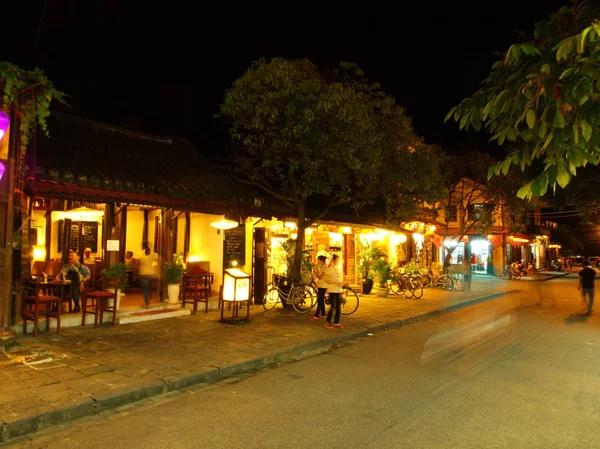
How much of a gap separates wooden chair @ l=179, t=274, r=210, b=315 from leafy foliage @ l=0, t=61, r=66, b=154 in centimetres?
557

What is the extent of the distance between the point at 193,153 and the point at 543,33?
42.4 feet

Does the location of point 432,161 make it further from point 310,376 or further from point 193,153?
point 310,376

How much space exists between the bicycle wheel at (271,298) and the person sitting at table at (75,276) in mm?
5066

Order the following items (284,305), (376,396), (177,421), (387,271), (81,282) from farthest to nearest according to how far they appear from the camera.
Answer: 1. (387,271)
2. (284,305)
3. (81,282)
4. (376,396)
5. (177,421)

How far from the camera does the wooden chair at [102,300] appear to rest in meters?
10.2

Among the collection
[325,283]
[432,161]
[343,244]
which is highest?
[432,161]

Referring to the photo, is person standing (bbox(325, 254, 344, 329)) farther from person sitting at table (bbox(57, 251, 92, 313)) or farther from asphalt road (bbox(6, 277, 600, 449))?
person sitting at table (bbox(57, 251, 92, 313))

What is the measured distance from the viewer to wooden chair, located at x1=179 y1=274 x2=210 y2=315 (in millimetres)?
12430

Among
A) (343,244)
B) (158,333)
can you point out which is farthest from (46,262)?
(343,244)

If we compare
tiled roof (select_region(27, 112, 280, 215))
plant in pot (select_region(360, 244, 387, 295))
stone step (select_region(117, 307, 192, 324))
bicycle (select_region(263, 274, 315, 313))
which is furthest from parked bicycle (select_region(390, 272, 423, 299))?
stone step (select_region(117, 307, 192, 324))

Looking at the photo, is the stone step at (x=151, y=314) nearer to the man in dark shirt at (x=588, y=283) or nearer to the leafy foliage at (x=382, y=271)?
the leafy foliage at (x=382, y=271)

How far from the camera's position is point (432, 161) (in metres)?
14.9

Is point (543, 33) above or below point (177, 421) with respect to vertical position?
above

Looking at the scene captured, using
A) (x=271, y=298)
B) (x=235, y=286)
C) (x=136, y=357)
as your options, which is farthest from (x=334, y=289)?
(x=136, y=357)
